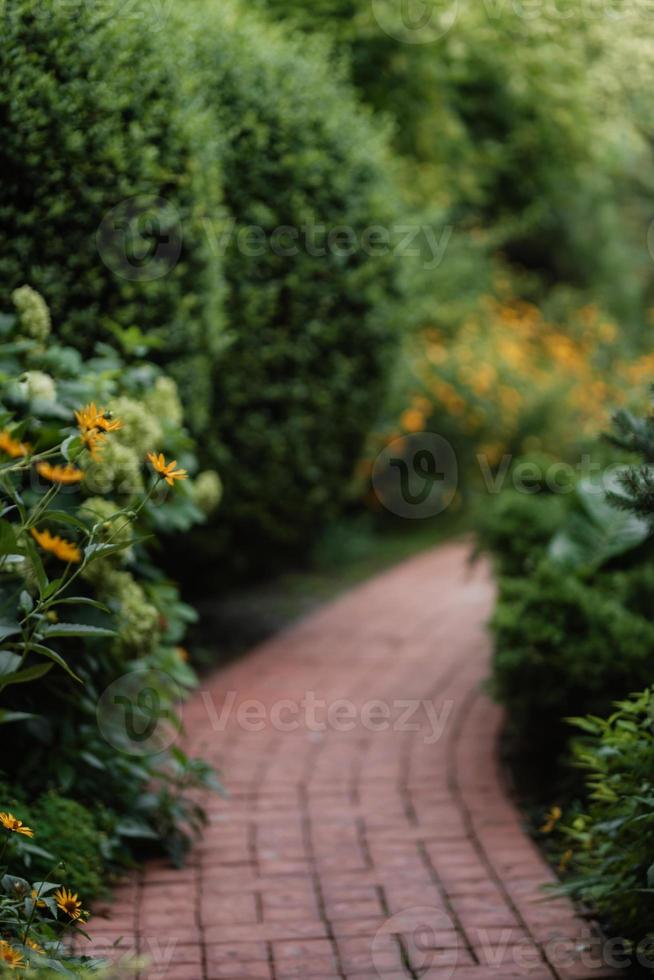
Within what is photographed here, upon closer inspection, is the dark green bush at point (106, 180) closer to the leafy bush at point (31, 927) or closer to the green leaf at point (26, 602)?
the green leaf at point (26, 602)

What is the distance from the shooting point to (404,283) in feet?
20.0

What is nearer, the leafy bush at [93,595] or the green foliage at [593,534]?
the leafy bush at [93,595]

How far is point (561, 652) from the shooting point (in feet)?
12.6

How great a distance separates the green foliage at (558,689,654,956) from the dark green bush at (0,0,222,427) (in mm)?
1995

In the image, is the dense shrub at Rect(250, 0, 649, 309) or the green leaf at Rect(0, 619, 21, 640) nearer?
the green leaf at Rect(0, 619, 21, 640)

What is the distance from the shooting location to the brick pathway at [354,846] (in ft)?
9.58

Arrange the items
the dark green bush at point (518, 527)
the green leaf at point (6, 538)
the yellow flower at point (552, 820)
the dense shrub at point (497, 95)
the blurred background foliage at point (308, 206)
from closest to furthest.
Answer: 1. the green leaf at point (6, 538)
2. the yellow flower at point (552, 820)
3. the blurred background foliage at point (308, 206)
4. the dark green bush at point (518, 527)
5. the dense shrub at point (497, 95)

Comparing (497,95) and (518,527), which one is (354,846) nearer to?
(518,527)

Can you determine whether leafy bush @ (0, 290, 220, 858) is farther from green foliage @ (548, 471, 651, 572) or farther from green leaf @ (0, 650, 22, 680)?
green foliage @ (548, 471, 651, 572)

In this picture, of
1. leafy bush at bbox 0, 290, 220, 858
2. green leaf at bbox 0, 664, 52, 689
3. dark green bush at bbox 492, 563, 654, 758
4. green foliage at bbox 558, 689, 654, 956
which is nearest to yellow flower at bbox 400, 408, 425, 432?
dark green bush at bbox 492, 563, 654, 758

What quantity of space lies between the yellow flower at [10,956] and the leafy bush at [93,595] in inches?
34.7

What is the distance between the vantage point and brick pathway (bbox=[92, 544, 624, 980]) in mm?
2920

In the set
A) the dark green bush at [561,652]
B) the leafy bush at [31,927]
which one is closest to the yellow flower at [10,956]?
the leafy bush at [31,927]

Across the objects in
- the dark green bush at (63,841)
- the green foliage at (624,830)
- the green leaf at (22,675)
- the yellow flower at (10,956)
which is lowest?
the dark green bush at (63,841)
